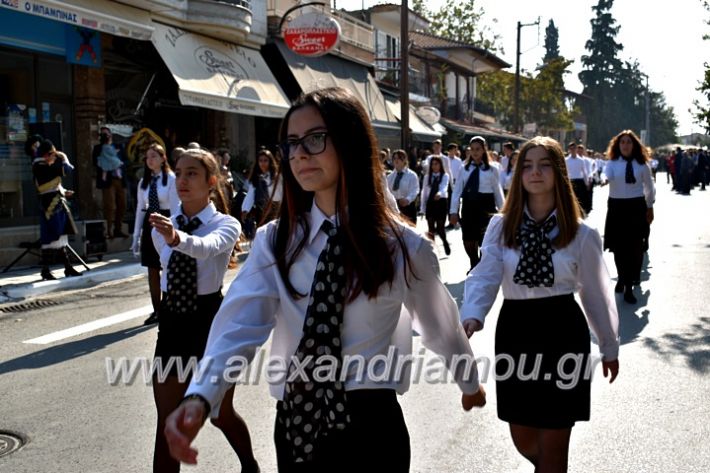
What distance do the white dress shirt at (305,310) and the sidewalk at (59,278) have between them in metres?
8.31

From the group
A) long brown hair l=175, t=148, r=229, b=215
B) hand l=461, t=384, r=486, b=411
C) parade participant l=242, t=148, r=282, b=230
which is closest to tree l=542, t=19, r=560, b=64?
parade participant l=242, t=148, r=282, b=230

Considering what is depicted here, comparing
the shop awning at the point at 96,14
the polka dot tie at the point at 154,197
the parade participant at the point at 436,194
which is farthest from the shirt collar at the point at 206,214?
the shop awning at the point at 96,14

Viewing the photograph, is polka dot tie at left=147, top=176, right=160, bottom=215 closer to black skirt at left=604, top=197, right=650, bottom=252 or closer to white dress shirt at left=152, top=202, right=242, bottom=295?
white dress shirt at left=152, top=202, right=242, bottom=295

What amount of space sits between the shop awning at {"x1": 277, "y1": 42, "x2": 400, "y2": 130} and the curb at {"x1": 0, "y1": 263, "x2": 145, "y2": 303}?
1127cm

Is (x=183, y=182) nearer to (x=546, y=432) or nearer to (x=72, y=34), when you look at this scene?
(x=546, y=432)

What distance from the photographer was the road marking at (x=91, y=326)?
7621 mm

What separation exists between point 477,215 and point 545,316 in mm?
7196

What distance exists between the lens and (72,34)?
14703 mm

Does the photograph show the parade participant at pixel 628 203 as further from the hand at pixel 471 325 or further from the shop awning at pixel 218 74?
the shop awning at pixel 218 74

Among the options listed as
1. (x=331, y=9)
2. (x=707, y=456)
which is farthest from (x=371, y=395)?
(x=331, y=9)

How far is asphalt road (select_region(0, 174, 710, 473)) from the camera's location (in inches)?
169

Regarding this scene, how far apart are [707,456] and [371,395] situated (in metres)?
2.82

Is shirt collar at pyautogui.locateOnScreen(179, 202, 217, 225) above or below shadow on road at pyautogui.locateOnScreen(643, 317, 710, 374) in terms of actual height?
above

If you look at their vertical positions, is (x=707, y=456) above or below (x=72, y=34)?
below
